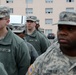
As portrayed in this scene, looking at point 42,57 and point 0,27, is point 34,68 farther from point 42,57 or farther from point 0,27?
point 0,27

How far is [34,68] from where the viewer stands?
10.7 ft

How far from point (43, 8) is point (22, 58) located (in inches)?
1839

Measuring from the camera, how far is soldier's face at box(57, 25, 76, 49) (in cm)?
312

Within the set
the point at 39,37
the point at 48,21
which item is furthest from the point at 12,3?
the point at 39,37

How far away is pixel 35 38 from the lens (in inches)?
348

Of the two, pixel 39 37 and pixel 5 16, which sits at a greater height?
pixel 5 16

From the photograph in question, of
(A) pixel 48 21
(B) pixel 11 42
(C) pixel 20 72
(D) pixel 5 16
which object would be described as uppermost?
(D) pixel 5 16

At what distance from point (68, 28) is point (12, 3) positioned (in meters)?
49.5

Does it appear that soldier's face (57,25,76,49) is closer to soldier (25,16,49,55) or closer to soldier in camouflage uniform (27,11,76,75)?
soldier in camouflage uniform (27,11,76,75)

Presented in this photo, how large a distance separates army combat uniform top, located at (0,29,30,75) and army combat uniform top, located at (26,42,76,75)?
1.75 m

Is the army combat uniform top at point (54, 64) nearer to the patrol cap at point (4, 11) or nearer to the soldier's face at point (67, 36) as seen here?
the soldier's face at point (67, 36)

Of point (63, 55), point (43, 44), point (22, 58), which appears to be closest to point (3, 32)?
point (22, 58)

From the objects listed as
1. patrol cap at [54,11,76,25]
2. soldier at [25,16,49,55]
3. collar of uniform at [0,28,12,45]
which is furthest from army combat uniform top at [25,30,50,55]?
patrol cap at [54,11,76,25]

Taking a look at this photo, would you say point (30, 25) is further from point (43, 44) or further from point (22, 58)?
point (22, 58)
